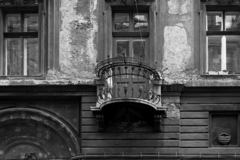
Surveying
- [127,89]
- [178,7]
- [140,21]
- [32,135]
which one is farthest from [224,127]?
[32,135]

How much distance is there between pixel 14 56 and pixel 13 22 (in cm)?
91

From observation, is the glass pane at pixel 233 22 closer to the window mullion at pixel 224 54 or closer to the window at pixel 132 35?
the window mullion at pixel 224 54

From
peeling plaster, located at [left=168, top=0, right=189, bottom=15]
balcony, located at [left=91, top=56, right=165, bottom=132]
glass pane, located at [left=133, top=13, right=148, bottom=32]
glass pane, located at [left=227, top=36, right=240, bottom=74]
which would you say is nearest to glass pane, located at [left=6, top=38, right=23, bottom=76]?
balcony, located at [left=91, top=56, right=165, bottom=132]

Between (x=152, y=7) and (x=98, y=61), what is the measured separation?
1.98 metres

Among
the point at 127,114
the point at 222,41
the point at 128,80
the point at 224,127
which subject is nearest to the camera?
the point at 127,114

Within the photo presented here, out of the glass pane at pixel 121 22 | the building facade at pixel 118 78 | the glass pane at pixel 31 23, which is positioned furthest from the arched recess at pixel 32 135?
the glass pane at pixel 121 22

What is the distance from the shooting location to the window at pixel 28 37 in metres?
13.7

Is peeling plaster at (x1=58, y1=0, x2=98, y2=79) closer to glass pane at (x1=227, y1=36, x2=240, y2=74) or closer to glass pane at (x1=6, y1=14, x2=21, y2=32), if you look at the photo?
glass pane at (x1=6, y1=14, x2=21, y2=32)

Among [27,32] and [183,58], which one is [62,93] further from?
[183,58]

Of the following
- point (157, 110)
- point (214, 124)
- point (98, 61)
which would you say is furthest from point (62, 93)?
point (214, 124)

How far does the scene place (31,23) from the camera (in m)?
14.0

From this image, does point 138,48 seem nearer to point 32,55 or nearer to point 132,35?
point 132,35

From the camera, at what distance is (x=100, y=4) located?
13805 mm

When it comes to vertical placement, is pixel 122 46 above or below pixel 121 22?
below
